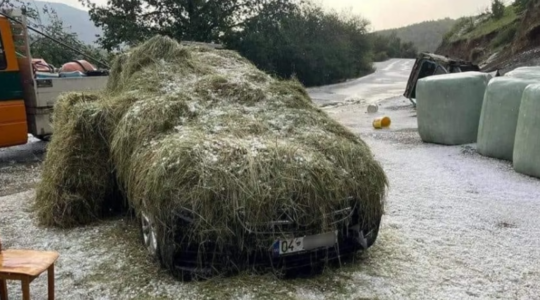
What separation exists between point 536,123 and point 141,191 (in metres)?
5.22

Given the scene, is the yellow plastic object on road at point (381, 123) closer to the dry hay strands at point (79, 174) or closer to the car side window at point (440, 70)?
the car side window at point (440, 70)

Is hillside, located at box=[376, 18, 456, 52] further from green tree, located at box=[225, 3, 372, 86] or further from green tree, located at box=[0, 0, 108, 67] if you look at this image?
green tree, located at box=[0, 0, 108, 67]

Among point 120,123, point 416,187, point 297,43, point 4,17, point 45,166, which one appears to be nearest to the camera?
point 120,123

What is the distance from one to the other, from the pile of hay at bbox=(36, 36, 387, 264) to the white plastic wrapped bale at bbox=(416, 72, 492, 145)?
4.44 metres

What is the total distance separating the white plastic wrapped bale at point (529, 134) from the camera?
6.09 m

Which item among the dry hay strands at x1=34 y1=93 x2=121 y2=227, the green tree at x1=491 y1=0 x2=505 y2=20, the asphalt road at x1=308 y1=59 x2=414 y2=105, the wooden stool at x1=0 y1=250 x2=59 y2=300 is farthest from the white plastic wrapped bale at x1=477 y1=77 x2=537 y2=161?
the green tree at x1=491 y1=0 x2=505 y2=20

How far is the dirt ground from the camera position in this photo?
3.27 m

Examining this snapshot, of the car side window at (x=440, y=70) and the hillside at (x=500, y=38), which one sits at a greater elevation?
the hillside at (x=500, y=38)

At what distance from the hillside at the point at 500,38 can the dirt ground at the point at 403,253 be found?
10533mm

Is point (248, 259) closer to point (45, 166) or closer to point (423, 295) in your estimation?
point (423, 295)

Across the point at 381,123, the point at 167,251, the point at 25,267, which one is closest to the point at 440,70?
the point at 381,123

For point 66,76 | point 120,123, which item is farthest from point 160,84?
point 66,76

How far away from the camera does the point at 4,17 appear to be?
753 centimetres

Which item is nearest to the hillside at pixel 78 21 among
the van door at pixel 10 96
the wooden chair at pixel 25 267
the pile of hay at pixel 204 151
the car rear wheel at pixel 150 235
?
the van door at pixel 10 96
